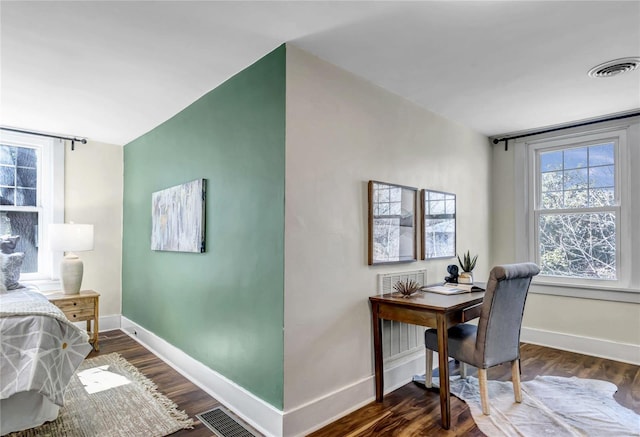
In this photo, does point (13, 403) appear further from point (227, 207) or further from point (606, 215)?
point (606, 215)

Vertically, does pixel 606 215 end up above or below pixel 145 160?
below

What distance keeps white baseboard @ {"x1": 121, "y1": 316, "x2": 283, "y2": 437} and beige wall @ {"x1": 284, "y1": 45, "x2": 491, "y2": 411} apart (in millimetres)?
164

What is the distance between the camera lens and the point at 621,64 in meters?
2.40

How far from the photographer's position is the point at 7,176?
3840 mm

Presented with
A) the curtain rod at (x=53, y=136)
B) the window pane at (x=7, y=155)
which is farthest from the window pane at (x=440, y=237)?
the window pane at (x=7, y=155)

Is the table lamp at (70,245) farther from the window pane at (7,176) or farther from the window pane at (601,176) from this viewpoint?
the window pane at (601,176)

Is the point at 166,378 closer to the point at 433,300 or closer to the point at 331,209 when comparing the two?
the point at 331,209

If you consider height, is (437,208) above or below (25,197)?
below

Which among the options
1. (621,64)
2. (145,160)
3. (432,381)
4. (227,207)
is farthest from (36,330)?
(621,64)

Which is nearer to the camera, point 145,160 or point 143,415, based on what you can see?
point 143,415

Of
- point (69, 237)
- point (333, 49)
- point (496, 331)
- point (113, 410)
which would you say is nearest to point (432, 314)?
point (496, 331)

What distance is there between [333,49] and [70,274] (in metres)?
3.44

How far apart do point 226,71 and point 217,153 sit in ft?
1.98

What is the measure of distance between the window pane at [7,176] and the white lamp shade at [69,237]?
825mm
